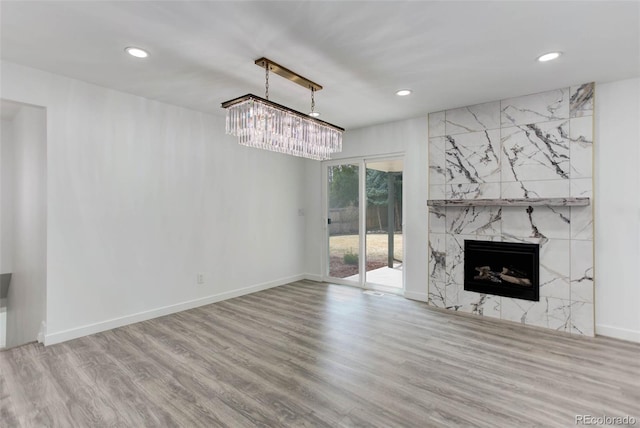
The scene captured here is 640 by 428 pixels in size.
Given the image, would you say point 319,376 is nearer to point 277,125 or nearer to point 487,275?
point 277,125

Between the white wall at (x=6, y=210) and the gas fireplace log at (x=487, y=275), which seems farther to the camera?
the white wall at (x=6, y=210)

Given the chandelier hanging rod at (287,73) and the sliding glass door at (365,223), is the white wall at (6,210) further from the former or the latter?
the sliding glass door at (365,223)

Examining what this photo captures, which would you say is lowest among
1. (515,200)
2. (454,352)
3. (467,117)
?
(454,352)

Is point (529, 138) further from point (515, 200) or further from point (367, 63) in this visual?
point (367, 63)

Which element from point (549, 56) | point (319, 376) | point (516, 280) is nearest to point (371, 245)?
point (516, 280)

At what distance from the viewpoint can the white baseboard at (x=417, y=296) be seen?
439 cm

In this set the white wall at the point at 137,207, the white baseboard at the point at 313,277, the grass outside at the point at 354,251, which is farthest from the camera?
the white baseboard at the point at 313,277

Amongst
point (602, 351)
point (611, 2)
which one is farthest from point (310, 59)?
point (602, 351)

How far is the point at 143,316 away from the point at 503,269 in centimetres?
435

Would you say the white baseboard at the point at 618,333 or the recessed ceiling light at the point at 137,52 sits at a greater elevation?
the recessed ceiling light at the point at 137,52

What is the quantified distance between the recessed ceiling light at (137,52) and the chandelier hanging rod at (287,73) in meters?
0.91

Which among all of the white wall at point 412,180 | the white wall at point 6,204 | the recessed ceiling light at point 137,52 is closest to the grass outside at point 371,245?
the white wall at point 412,180

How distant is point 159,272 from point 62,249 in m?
1.01

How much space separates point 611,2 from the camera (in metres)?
1.94
